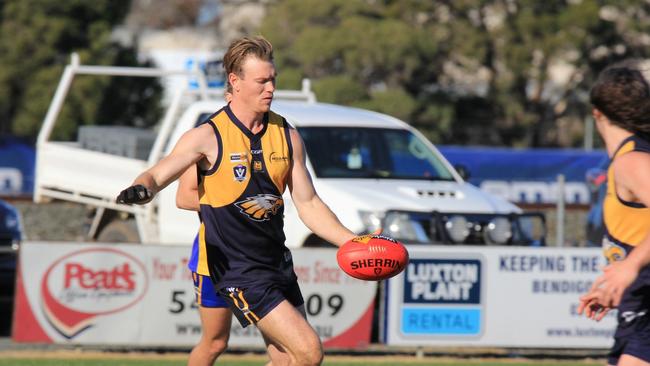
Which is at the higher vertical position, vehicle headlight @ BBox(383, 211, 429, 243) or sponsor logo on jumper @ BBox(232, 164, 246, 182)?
sponsor logo on jumper @ BBox(232, 164, 246, 182)

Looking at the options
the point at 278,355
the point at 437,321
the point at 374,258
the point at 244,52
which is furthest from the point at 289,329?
the point at 437,321

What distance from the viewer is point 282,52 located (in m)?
34.3

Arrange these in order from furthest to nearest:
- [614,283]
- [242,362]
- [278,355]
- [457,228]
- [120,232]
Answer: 1. [120,232]
2. [457,228]
3. [242,362]
4. [278,355]
5. [614,283]

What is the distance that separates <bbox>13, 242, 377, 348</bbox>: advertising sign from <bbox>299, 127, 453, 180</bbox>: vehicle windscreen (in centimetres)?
143

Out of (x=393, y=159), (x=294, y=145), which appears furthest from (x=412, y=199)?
(x=294, y=145)

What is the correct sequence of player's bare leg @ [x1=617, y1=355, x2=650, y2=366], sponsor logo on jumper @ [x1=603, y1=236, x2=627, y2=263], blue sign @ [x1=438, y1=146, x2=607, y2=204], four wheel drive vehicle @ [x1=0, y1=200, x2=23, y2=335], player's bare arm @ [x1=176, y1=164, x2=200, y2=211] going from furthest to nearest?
blue sign @ [x1=438, y1=146, x2=607, y2=204], four wheel drive vehicle @ [x1=0, y1=200, x2=23, y2=335], player's bare arm @ [x1=176, y1=164, x2=200, y2=211], sponsor logo on jumper @ [x1=603, y1=236, x2=627, y2=263], player's bare leg @ [x1=617, y1=355, x2=650, y2=366]

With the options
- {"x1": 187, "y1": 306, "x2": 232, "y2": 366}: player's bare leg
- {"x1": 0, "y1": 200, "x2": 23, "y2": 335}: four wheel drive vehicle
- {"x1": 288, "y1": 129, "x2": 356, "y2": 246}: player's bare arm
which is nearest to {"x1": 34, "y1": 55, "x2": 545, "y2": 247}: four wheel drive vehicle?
{"x1": 0, "y1": 200, "x2": 23, "y2": 335}: four wheel drive vehicle

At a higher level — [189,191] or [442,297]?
[189,191]

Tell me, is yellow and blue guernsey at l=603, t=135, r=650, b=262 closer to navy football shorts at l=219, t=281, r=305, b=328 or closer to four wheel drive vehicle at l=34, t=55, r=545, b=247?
navy football shorts at l=219, t=281, r=305, b=328

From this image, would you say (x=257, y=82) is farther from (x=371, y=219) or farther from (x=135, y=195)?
(x=371, y=219)

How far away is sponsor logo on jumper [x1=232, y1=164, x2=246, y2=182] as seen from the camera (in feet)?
20.1

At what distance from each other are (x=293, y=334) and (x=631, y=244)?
161 centimetres

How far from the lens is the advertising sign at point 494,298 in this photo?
11469 millimetres

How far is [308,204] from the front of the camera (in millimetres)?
6414
